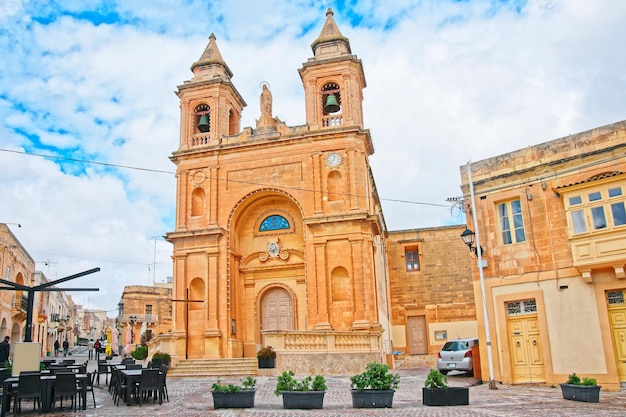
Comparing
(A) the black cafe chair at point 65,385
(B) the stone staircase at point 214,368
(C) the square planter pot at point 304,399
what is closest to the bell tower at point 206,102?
(B) the stone staircase at point 214,368

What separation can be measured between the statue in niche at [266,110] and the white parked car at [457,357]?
46.3 feet

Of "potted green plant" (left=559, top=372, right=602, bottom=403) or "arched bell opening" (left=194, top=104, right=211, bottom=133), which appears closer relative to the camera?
"potted green plant" (left=559, top=372, right=602, bottom=403)

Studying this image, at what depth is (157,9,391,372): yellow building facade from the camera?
23.8m

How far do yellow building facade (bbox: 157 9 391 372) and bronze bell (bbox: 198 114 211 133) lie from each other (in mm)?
47

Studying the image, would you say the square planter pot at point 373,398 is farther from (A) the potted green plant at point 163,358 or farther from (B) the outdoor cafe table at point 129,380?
(A) the potted green plant at point 163,358

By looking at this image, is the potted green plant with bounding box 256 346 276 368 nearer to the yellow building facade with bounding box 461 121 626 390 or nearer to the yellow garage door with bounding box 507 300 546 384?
the yellow building facade with bounding box 461 121 626 390

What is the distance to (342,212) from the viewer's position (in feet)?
80.0

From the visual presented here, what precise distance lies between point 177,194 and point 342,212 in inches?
305

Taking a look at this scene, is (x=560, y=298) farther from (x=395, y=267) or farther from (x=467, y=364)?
(x=395, y=267)

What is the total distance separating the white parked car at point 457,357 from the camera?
18.9m

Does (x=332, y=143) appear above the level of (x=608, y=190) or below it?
above

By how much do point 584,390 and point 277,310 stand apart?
15.8 m

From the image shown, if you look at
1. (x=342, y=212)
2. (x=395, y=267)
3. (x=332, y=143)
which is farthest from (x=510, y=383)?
(x=395, y=267)

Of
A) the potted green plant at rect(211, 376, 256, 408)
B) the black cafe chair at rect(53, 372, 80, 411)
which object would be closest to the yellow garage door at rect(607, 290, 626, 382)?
the potted green plant at rect(211, 376, 256, 408)
